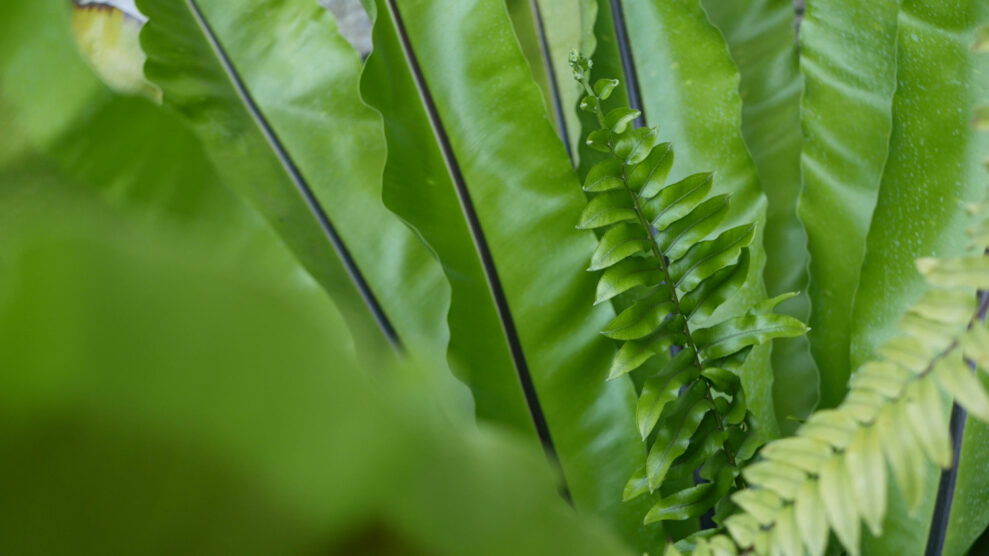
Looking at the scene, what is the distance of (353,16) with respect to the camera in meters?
0.69

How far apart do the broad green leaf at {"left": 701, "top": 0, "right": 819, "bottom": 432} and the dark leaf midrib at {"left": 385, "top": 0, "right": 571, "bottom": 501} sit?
137 millimetres

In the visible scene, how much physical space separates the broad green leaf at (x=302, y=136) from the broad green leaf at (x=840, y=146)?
0.17m

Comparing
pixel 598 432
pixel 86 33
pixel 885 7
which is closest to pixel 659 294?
pixel 598 432

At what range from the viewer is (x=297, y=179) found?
33 cm

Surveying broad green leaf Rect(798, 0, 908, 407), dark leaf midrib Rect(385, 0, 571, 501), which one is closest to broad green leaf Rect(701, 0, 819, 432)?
broad green leaf Rect(798, 0, 908, 407)

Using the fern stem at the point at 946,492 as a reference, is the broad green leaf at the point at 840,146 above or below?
above

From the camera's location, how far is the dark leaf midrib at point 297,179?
1.07 ft

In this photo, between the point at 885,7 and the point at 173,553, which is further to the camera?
the point at 885,7

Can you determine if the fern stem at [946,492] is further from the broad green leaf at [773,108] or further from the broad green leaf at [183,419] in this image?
the broad green leaf at [183,419]

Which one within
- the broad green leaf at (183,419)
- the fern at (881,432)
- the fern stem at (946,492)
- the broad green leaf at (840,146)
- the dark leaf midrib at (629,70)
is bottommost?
the fern stem at (946,492)

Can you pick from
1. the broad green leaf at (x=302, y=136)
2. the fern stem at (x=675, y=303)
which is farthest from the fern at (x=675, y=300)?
the broad green leaf at (x=302, y=136)

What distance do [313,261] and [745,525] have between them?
0.75ft

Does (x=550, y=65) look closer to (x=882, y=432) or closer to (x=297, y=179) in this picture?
(x=297, y=179)

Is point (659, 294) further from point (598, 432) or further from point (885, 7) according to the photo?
point (885, 7)
